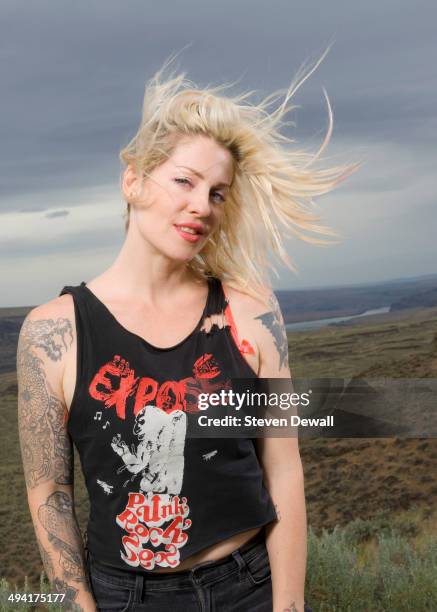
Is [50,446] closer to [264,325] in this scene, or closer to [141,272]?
[141,272]

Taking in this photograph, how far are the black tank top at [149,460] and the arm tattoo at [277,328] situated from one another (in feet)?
1.19

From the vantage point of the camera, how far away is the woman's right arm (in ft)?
9.40

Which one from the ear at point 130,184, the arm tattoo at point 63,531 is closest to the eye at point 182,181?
the ear at point 130,184

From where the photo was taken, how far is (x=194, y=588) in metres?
2.77

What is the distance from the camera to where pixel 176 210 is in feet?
9.68

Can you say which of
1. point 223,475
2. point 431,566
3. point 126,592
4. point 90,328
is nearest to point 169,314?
point 90,328

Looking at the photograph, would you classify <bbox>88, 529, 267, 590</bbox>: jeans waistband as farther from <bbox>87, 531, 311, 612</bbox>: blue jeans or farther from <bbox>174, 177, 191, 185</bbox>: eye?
<bbox>174, 177, 191, 185</bbox>: eye

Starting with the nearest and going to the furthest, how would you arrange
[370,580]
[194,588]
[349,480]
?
[194,588], [370,580], [349,480]

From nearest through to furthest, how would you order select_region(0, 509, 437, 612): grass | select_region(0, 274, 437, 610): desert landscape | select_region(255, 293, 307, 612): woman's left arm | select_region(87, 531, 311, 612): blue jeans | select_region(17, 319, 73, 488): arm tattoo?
1. select_region(87, 531, 311, 612): blue jeans
2. select_region(17, 319, 73, 488): arm tattoo
3. select_region(255, 293, 307, 612): woman's left arm
4. select_region(0, 509, 437, 612): grass
5. select_region(0, 274, 437, 610): desert landscape

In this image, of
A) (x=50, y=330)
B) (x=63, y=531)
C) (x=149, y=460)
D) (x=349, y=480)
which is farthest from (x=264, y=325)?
(x=349, y=480)

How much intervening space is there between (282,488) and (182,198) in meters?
1.24

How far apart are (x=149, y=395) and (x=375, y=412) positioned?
107 inches

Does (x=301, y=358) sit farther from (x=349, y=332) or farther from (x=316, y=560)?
(x=316, y=560)

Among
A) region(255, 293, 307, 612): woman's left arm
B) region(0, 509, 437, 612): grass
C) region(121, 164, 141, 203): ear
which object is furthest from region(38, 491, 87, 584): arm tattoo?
region(0, 509, 437, 612): grass
